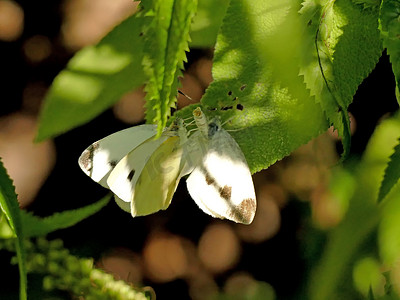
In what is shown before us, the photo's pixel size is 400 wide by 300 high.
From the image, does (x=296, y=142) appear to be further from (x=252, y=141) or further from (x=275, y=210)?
(x=275, y=210)

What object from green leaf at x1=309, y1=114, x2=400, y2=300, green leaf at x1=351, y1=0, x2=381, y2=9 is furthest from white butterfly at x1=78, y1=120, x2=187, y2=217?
green leaf at x1=309, y1=114, x2=400, y2=300

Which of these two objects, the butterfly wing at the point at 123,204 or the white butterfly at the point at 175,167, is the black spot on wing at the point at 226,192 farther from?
the butterfly wing at the point at 123,204

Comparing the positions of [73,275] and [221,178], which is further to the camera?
[73,275]

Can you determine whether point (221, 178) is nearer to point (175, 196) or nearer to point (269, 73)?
point (269, 73)

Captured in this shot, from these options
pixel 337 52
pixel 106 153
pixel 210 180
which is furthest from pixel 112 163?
pixel 337 52

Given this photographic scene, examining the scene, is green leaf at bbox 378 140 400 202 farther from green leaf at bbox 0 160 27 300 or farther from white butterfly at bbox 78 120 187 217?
green leaf at bbox 0 160 27 300

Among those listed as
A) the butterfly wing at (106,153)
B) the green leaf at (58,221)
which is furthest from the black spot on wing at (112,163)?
the green leaf at (58,221)

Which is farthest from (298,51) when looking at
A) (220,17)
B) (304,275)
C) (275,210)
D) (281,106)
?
(275,210)

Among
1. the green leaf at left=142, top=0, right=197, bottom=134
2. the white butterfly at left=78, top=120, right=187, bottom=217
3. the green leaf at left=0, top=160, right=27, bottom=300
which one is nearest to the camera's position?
the green leaf at left=142, top=0, right=197, bottom=134
